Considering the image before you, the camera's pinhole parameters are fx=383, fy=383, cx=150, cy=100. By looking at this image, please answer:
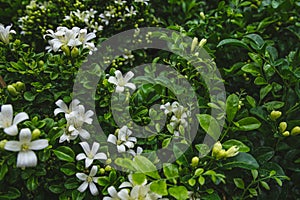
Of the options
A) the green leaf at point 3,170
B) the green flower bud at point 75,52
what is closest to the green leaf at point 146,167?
the green leaf at point 3,170

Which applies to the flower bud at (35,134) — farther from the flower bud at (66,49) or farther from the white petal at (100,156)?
the flower bud at (66,49)

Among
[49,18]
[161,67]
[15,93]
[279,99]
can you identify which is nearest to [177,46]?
[161,67]

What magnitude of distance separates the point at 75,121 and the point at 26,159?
20 cm

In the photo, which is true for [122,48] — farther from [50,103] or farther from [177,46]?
[50,103]

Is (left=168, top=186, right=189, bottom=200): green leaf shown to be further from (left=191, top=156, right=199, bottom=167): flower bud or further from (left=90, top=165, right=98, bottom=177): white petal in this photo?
(left=90, top=165, right=98, bottom=177): white petal

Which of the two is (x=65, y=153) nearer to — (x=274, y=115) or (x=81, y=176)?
(x=81, y=176)

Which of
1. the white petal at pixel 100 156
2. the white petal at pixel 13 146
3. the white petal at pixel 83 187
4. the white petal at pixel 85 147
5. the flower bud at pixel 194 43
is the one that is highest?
the flower bud at pixel 194 43

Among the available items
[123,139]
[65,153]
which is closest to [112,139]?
[123,139]

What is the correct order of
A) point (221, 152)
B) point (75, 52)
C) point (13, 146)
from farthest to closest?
point (75, 52), point (221, 152), point (13, 146)

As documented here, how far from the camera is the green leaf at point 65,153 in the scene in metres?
1.01

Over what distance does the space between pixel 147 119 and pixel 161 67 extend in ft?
0.99

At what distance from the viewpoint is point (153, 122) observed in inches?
47.1

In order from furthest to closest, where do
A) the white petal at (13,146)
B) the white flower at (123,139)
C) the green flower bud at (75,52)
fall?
the green flower bud at (75,52) < the white flower at (123,139) < the white petal at (13,146)

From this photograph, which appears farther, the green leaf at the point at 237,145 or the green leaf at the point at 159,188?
the green leaf at the point at 237,145
